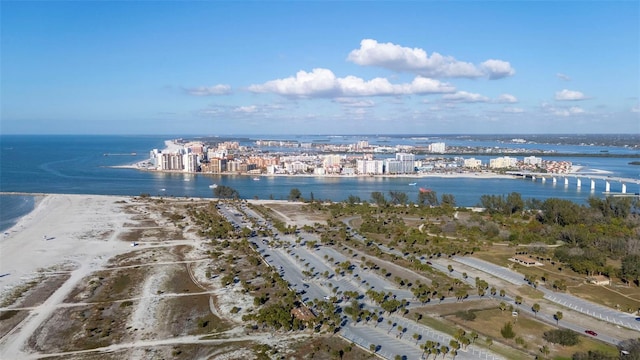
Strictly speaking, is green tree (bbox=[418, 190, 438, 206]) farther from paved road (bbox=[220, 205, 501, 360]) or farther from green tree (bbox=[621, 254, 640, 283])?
green tree (bbox=[621, 254, 640, 283])

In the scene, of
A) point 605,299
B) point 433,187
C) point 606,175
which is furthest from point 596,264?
point 606,175

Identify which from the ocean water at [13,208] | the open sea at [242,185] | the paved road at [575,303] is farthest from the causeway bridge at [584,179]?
the ocean water at [13,208]

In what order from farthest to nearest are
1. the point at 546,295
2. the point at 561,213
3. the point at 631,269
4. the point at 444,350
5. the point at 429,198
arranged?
the point at 429,198 < the point at 561,213 < the point at 631,269 < the point at 546,295 < the point at 444,350

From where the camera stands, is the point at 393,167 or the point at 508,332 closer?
the point at 508,332

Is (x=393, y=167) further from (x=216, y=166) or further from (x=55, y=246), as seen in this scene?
(x=55, y=246)

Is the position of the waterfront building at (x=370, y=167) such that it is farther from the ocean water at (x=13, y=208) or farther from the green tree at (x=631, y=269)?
the green tree at (x=631, y=269)

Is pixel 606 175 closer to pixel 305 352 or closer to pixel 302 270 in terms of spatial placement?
pixel 302 270

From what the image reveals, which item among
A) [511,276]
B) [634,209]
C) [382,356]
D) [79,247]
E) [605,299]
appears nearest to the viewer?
[382,356]

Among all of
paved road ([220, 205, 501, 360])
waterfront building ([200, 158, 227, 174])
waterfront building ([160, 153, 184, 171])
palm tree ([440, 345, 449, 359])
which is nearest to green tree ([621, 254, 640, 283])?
paved road ([220, 205, 501, 360])

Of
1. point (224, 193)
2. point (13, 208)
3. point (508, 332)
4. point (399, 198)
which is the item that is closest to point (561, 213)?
point (399, 198)
